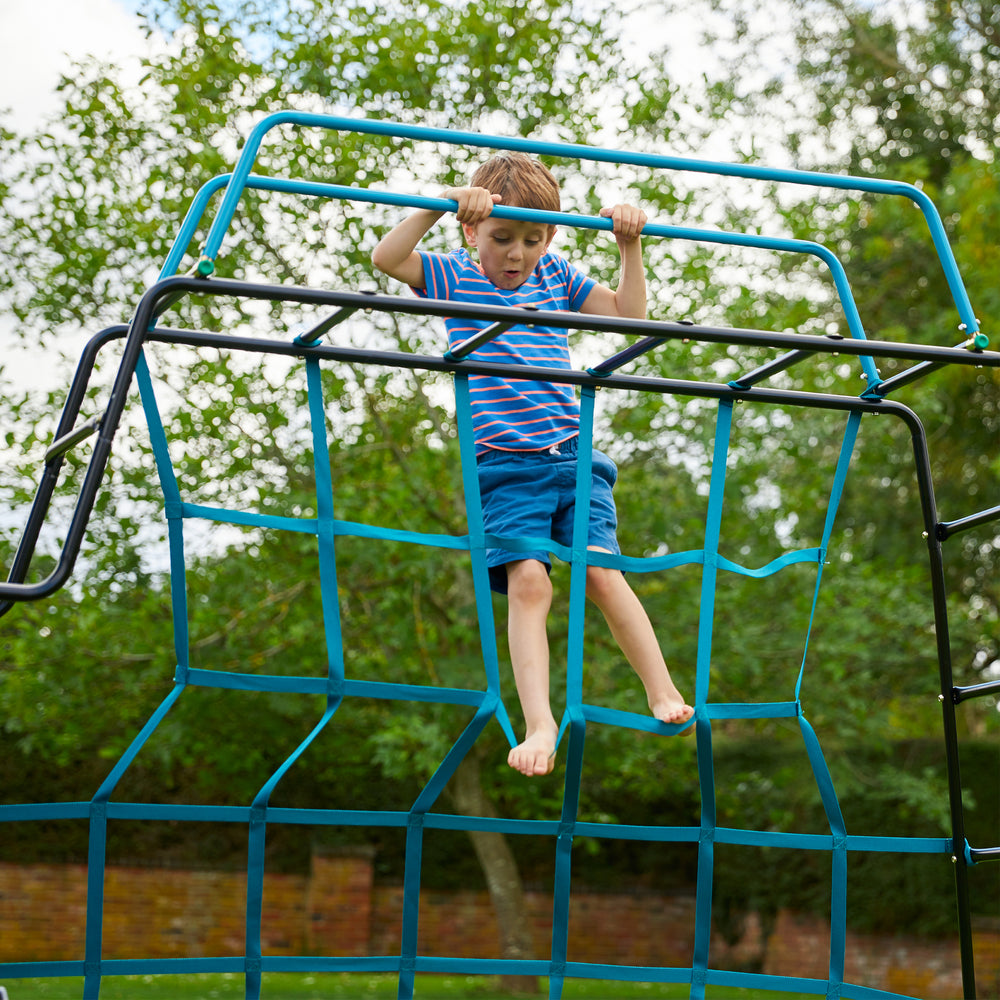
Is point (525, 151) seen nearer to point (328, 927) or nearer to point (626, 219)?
point (626, 219)

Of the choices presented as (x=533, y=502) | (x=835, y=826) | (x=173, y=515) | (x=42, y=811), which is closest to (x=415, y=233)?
(x=533, y=502)

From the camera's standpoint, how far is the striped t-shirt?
8.61 ft

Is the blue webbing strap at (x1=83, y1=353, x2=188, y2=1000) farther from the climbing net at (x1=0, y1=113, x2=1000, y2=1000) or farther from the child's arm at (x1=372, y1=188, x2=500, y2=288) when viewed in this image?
the child's arm at (x1=372, y1=188, x2=500, y2=288)

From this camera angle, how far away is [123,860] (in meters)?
10.5

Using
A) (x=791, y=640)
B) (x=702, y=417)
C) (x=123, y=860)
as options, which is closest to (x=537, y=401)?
(x=702, y=417)

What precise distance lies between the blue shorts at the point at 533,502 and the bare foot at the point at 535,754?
39 centimetres

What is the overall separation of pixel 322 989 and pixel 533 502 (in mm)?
8273

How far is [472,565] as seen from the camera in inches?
92.4

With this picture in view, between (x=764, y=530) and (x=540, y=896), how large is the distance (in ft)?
16.1

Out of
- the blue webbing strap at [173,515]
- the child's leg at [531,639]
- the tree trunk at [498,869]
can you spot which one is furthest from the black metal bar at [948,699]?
the tree trunk at [498,869]

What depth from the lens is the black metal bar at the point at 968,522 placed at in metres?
2.68

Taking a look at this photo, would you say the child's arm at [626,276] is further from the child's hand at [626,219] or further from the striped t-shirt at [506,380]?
the striped t-shirt at [506,380]

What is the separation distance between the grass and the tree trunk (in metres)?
0.48

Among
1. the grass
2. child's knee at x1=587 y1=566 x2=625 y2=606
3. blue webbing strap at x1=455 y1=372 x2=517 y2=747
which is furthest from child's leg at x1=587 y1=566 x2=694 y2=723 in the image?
the grass
